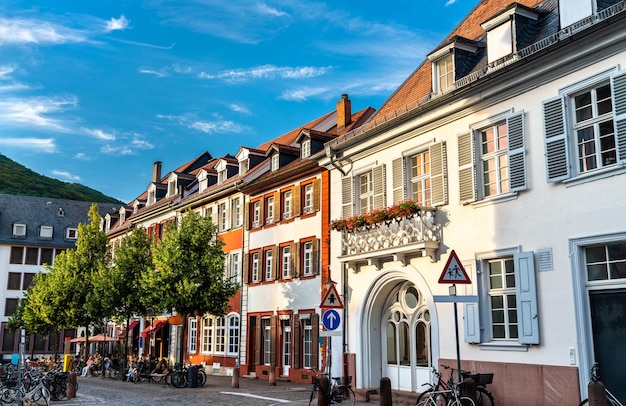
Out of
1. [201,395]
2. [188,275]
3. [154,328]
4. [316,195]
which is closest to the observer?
[201,395]

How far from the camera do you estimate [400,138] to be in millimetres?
20031

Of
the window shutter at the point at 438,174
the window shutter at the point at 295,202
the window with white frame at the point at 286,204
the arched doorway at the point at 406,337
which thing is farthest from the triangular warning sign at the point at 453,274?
the window with white frame at the point at 286,204

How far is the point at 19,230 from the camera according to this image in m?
66.4

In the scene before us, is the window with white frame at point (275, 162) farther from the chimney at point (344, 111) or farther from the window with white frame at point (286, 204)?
the chimney at point (344, 111)

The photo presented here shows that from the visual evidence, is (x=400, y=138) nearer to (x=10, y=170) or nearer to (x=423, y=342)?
(x=423, y=342)

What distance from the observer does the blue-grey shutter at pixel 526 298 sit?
48.3 ft

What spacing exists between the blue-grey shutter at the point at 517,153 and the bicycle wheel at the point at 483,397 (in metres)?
4.75

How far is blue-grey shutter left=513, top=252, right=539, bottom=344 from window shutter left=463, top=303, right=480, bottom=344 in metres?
1.27

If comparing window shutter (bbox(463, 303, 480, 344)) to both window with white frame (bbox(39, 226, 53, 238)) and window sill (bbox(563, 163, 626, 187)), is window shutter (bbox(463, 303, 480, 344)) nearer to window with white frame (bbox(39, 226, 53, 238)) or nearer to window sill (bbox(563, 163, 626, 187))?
window sill (bbox(563, 163, 626, 187))

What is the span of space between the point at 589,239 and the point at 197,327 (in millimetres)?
27164

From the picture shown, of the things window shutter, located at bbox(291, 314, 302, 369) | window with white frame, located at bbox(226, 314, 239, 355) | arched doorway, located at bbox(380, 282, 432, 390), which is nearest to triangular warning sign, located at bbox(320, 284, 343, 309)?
arched doorway, located at bbox(380, 282, 432, 390)

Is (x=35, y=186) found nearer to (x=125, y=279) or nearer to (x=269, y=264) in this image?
(x=125, y=279)

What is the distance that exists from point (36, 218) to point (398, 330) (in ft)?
192

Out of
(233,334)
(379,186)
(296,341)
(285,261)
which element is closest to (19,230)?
(233,334)
